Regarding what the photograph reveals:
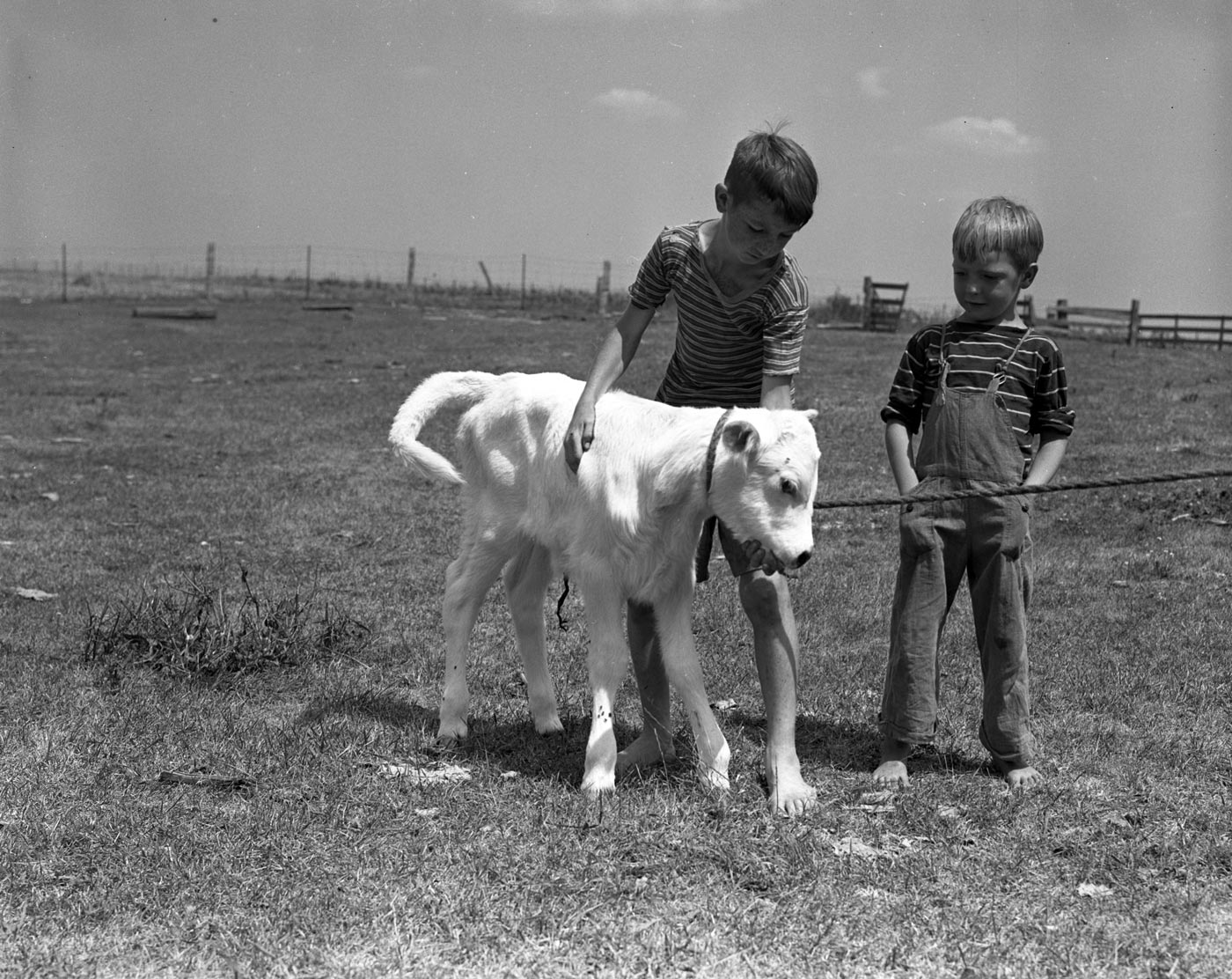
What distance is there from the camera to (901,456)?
4883 millimetres

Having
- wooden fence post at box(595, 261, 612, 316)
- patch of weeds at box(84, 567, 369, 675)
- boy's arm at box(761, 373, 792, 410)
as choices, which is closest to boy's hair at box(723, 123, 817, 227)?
boy's arm at box(761, 373, 792, 410)

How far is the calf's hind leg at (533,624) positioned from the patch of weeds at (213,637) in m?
1.36

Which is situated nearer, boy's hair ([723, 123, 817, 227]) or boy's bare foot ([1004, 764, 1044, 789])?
boy's hair ([723, 123, 817, 227])

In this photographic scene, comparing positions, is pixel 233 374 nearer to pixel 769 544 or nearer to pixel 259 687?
pixel 259 687

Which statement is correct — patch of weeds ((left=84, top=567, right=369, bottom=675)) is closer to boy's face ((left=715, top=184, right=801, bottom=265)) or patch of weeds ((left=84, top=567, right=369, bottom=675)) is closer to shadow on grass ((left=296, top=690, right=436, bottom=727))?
shadow on grass ((left=296, top=690, right=436, bottom=727))

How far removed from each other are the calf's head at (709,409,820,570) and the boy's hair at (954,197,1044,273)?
1009mm

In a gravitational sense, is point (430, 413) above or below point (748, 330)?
below

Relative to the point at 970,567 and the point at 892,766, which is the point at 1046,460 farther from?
the point at 892,766

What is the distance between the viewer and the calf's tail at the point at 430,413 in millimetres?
5328

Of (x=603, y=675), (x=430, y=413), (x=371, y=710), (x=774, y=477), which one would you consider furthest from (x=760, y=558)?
(x=371, y=710)

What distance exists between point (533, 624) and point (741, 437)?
1.54m

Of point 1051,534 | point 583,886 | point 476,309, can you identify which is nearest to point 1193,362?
point 1051,534

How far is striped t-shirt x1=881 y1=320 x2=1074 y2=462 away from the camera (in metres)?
4.73

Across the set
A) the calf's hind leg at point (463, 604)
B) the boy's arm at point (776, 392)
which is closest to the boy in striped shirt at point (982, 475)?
the boy's arm at point (776, 392)
